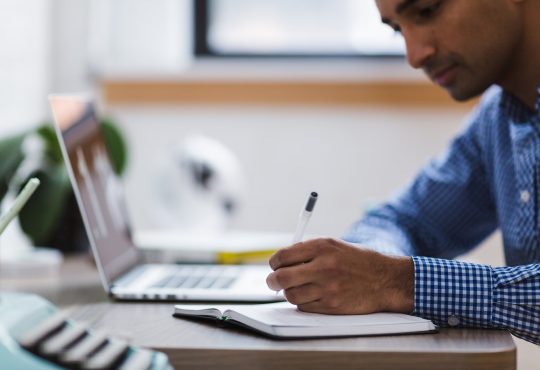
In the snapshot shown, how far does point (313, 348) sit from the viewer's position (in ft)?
2.57

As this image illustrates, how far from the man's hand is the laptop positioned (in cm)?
14

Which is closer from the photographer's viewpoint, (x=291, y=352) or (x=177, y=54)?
(x=291, y=352)

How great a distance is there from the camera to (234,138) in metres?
2.68

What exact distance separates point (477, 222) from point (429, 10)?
0.45 m

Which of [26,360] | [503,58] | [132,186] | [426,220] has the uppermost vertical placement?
[503,58]

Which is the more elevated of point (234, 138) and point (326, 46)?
point (326, 46)

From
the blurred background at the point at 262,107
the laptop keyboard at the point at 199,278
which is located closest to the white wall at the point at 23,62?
the blurred background at the point at 262,107

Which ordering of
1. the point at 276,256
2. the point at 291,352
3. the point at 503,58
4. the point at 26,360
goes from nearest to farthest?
the point at 26,360
the point at 291,352
the point at 276,256
the point at 503,58

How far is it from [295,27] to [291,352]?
215 centimetres

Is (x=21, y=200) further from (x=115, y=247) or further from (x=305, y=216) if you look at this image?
(x=115, y=247)

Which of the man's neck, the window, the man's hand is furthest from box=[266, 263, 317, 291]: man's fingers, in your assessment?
the window

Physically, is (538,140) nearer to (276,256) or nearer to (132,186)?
(276,256)

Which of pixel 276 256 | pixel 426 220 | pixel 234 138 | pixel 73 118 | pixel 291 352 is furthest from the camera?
pixel 234 138

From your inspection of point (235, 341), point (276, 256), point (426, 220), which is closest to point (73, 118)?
point (276, 256)
